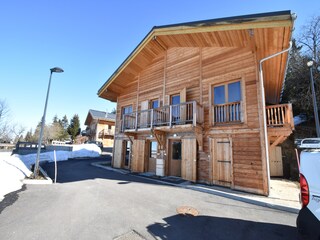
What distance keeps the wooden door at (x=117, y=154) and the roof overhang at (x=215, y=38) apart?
4.58 metres

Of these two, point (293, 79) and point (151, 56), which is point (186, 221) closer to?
point (151, 56)

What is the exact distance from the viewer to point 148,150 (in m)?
11.4

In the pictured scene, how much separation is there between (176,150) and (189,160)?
1.38 m

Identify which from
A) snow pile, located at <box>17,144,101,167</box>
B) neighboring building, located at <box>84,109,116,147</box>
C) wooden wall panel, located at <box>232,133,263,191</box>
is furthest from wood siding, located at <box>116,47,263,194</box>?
neighboring building, located at <box>84,109,116,147</box>

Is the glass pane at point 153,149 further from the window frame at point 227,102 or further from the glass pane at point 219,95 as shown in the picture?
the glass pane at point 219,95

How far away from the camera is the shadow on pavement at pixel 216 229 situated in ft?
11.1

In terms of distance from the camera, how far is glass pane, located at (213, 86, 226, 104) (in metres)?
8.43

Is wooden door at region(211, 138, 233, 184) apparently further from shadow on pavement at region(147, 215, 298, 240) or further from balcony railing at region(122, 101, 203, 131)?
shadow on pavement at region(147, 215, 298, 240)

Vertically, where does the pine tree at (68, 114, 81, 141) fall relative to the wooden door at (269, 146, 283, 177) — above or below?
above

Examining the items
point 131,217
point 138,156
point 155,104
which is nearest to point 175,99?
point 155,104

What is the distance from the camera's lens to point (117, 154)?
13094mm

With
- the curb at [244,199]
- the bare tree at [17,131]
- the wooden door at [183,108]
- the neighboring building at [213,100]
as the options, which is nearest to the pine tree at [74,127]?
the bare tree at [17,131]

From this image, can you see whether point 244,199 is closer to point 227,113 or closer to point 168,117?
point 227,113

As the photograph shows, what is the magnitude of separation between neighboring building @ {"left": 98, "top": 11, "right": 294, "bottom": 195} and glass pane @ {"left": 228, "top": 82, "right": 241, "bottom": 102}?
47mm
